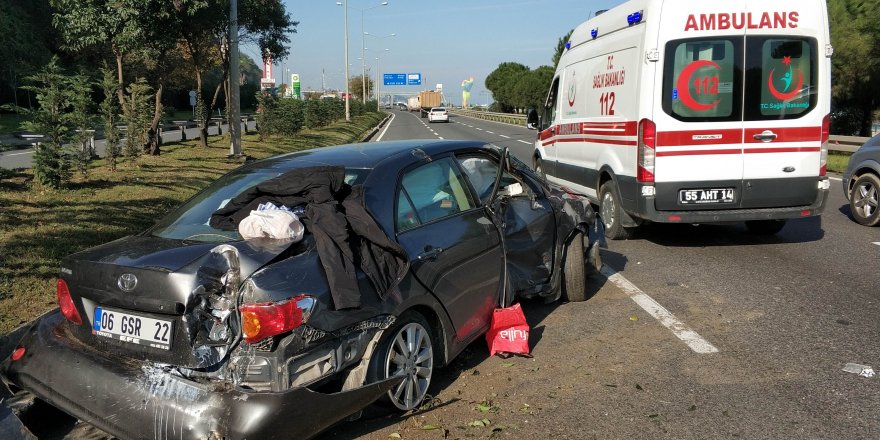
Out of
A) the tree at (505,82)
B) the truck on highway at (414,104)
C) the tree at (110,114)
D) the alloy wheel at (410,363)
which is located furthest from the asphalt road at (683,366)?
the truck on highway at (414,104)

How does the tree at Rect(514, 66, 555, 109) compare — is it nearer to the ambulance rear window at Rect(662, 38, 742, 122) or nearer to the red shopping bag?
the ambulance rear window at Rect(662, 38, 742, 122)

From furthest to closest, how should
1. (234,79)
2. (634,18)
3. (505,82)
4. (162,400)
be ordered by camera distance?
(505,82) < (234,79) < (634,18) < (162,400)

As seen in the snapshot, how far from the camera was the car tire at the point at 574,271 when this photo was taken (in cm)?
577

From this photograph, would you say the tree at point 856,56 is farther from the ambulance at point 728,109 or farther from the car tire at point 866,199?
the ambulance at point 728,109

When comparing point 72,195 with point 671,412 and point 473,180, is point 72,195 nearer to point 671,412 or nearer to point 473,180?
point 473,180

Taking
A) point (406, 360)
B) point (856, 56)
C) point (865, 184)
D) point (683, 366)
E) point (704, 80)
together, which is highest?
point (856, 56)

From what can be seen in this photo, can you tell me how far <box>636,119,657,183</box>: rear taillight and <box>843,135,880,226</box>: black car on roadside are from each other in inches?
150

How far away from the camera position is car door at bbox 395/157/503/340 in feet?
12.9

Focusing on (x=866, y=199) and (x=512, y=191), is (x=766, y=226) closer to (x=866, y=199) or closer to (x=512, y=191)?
(x=866, y=199)

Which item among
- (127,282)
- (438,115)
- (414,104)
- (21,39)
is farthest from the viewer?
(414,104)

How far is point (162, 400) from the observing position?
9.82 ft

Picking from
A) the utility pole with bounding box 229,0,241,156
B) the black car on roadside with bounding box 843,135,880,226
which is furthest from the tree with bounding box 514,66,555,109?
the black car on roadside with bounding box 843,135,880,226

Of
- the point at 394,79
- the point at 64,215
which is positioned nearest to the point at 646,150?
the point at 64,215

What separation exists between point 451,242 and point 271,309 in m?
1.45
